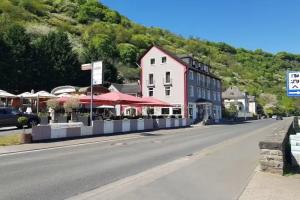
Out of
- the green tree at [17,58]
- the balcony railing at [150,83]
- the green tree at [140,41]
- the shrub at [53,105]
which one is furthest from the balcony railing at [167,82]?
the green tree at [140,41]

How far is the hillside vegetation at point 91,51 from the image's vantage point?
6253 centimetres

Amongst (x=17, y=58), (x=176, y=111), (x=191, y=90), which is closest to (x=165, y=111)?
(x=176, y=111)

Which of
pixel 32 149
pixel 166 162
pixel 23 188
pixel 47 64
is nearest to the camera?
pixel 23 188

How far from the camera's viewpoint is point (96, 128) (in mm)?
28109

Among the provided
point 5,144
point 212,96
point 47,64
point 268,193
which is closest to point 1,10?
point 47,64

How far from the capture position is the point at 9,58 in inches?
2340

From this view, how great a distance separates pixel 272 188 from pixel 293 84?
396 cm

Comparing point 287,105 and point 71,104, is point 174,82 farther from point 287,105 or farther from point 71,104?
point 287,105

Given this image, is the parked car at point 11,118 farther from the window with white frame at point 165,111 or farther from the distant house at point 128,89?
the distant house at point 128,89

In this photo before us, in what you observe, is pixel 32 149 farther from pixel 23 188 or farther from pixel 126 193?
pixel 126 193

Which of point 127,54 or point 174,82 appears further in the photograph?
point 127,54

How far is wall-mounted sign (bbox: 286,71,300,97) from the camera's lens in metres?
11.8

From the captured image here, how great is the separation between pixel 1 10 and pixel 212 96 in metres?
68.6

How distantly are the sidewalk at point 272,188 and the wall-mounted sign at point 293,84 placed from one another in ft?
8.00
